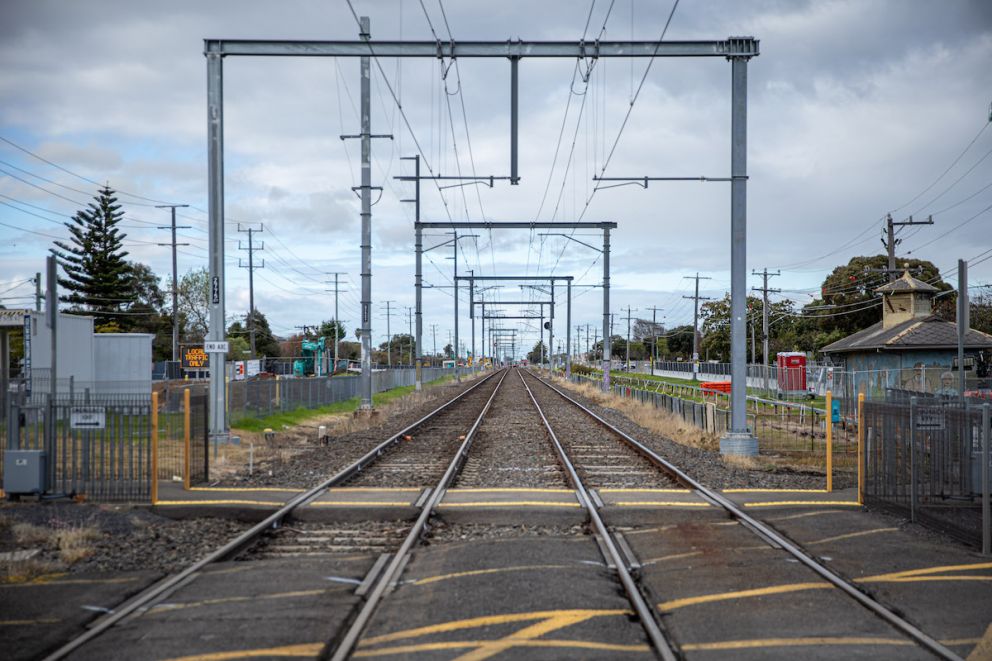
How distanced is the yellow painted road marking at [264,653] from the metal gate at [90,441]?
738 centimetres

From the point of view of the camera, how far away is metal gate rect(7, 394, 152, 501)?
1310cm

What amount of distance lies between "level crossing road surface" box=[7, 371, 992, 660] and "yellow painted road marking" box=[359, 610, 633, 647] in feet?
0.08

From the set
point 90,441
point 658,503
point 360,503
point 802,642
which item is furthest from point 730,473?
point 90,441

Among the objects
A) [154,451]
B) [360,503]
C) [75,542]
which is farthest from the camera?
[154,451]

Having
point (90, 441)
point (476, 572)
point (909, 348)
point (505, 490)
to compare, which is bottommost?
point (505, 490)

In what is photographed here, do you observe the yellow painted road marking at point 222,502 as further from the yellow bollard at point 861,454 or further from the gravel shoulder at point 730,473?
the yellow bollard at point 861,454

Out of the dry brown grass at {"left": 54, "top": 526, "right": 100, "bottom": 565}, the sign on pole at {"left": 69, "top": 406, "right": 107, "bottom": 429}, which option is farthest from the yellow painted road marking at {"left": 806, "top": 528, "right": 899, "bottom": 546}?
the sign on pole at {"left": 69, "top": 406, "right": 107, "bottom": 429}

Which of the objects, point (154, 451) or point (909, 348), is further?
point (909, 348)

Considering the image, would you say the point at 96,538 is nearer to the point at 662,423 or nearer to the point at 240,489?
the point at 240,489

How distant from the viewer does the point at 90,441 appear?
43.5 ft

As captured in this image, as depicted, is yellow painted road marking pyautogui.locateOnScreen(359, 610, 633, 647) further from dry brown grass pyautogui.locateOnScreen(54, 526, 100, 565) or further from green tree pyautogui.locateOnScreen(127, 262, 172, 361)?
green tree pyautogui.locateOnScreen(127, 262, 172, 361)

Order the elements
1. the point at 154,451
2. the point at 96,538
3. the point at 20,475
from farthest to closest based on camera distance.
→ the point at 154,451 → the point at 20,475 → the point at 96,538

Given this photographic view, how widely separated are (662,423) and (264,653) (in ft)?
78.0

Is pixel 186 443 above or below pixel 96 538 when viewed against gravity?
above
